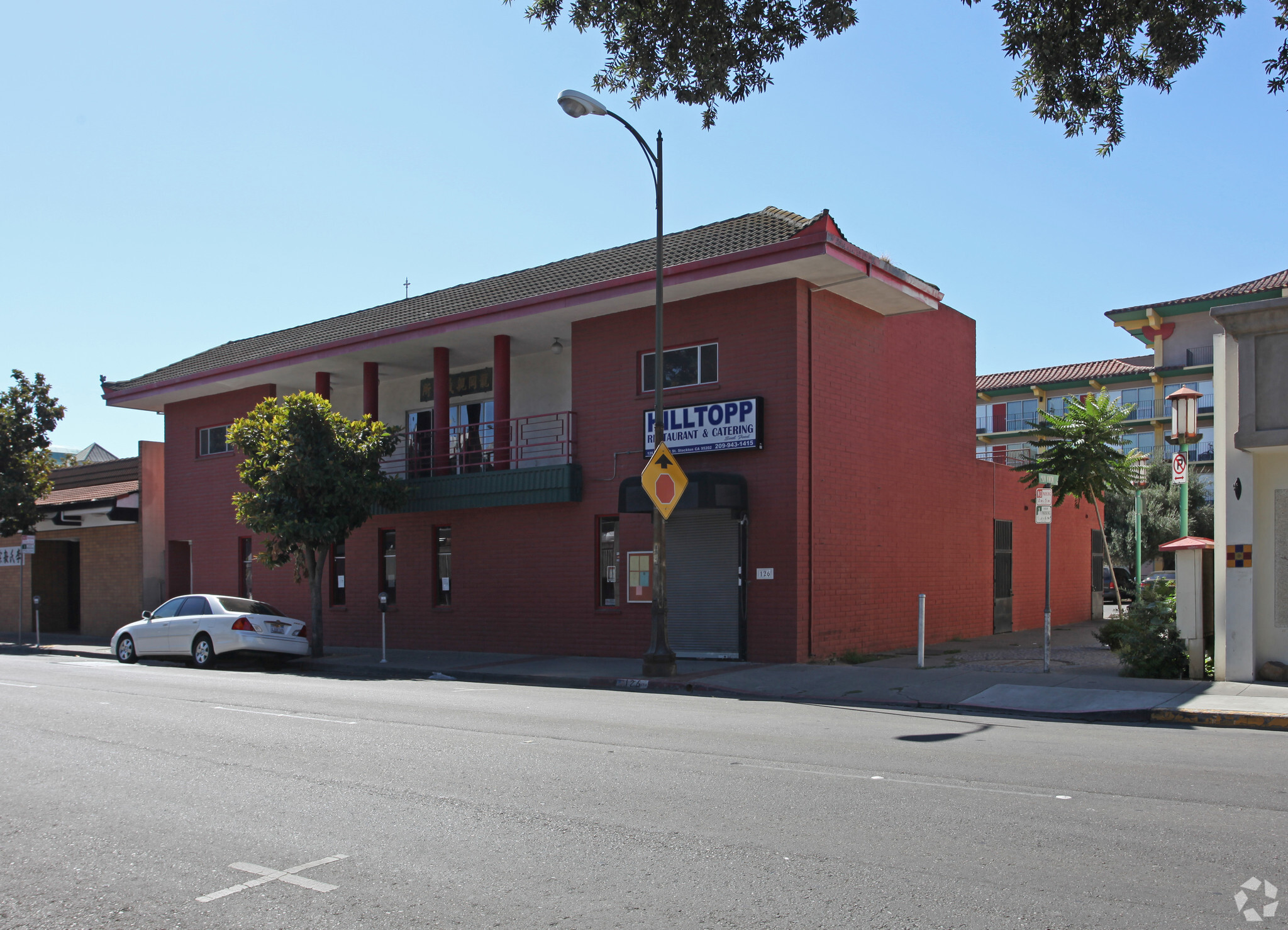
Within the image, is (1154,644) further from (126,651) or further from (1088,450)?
(126,651)

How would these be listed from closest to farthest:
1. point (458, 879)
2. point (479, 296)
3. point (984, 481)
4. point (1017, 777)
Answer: point (458, 879), point (1017, 777), point (479, 296), point (984, 481)

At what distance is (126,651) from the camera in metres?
22.2

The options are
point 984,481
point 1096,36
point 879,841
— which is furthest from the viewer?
point 984,481

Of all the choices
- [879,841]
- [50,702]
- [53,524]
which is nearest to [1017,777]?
[879,841]

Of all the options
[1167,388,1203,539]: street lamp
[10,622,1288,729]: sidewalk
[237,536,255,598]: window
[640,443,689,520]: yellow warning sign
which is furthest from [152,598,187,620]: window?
[1167,388,1203,539]: street lamp

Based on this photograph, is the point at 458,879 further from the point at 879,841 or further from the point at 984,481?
the point at 984,481

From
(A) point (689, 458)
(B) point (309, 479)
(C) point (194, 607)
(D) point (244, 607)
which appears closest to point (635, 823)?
(A) point (689, 458)

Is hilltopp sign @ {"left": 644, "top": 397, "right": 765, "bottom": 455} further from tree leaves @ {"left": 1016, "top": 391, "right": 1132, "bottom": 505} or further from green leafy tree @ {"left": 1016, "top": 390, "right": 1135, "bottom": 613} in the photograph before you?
green leafy tree @ {"left": 1016, "top": 390, "right": 1135, "bottom": 613}

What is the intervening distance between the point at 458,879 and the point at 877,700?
29.7ft

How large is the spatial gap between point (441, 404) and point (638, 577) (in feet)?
21.4

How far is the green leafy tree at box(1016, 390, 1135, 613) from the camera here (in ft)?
72.0

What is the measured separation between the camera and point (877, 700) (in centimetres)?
1361

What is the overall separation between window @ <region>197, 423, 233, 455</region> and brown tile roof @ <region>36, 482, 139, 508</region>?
2.70 meters

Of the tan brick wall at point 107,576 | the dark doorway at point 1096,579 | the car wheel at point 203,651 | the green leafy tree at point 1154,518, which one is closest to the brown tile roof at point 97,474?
the tan brick wall at point 107,576
